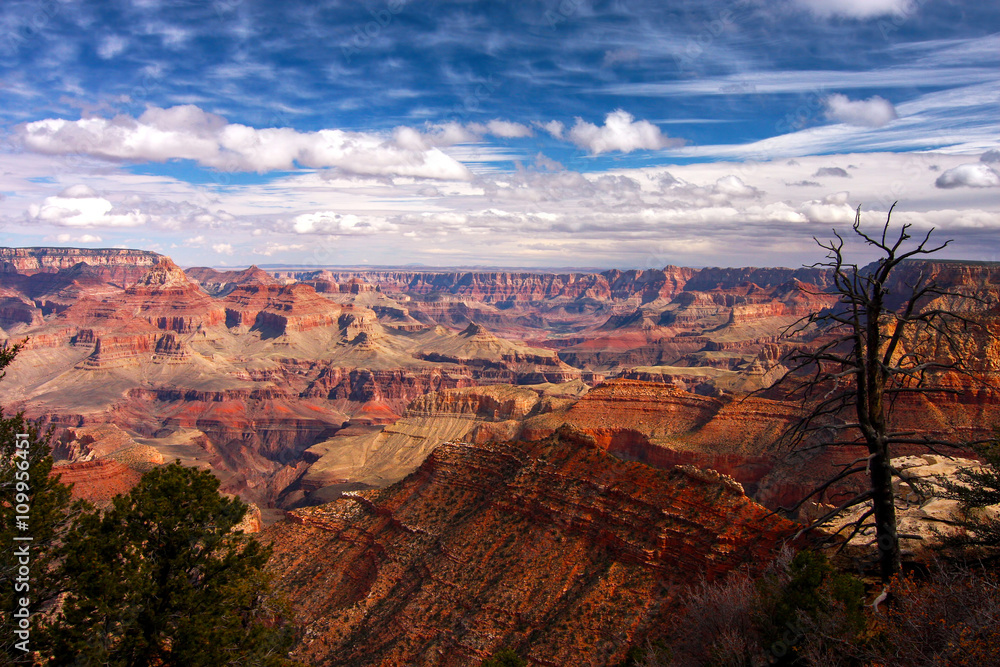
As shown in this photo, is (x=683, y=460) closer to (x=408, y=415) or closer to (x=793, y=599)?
(x=793, y=599)

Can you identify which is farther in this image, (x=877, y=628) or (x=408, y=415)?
(x=408, y=415)

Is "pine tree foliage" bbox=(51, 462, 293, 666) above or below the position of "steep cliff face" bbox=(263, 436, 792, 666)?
above

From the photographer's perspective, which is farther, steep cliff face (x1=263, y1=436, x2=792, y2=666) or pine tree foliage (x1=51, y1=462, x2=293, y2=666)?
steep cliff face (x1=263, y1=436, x2=792, y2=666)

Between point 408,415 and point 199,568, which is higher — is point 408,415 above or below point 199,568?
below

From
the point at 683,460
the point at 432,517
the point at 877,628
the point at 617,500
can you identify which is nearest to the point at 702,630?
the point at 877,628

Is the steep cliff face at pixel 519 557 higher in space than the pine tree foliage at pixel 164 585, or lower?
lower

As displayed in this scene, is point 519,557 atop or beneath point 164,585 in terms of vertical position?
beneath

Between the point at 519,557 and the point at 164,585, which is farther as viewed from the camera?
the point at 519,557

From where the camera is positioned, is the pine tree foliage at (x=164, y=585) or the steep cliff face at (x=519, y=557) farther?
the steep cliff face at (x=519, y=557)
